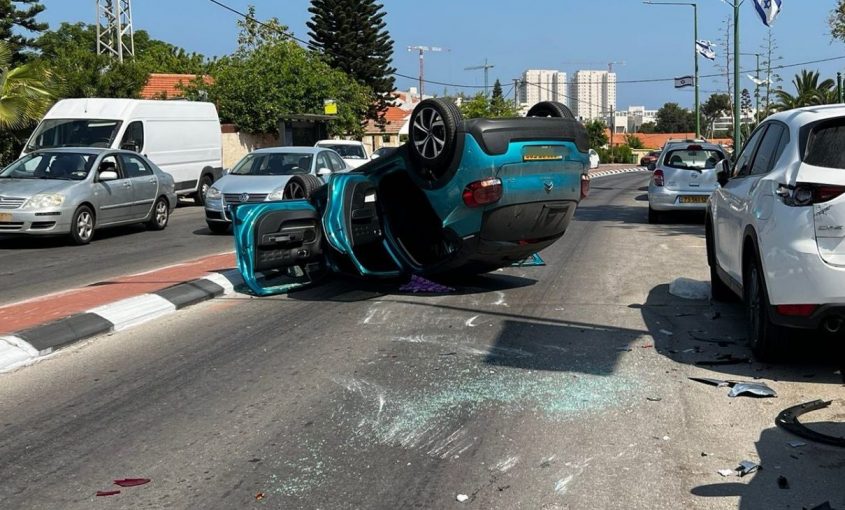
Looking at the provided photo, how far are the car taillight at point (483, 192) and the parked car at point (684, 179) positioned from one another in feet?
33.2

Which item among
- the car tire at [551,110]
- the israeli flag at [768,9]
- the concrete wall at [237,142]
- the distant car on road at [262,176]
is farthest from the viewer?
the concrete wall at [237,142]

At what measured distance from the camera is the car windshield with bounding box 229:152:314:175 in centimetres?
1642

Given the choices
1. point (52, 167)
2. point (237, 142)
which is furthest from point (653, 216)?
point (237, 142)

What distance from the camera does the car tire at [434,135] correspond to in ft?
27.5

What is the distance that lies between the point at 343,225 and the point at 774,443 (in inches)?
210

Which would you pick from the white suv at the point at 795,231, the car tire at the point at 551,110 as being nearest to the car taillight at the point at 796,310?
the white suv at the point at 795,231

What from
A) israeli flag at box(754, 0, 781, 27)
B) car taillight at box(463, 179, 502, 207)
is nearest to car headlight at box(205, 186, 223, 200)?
car taillight at box(463, 179, 502, 207)

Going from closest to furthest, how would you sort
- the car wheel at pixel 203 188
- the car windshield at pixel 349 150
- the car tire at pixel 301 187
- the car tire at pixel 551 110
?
the car tire at pixel 551 110, the car tire at pixel 301 187, the car wheel at pixel 203 188, the car windshield at pixel 349 150

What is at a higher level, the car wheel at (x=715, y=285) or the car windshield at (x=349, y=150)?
the car windshield at (x=349, y=150)

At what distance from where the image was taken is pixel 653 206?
59.1 ft

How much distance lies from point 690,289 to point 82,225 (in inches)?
402

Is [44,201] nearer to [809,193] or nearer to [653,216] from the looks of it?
[653,216]

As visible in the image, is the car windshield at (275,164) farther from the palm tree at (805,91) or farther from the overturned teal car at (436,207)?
the palm tree at (805,91)

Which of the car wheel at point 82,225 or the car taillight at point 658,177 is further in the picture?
the car taillight at point 658,177
